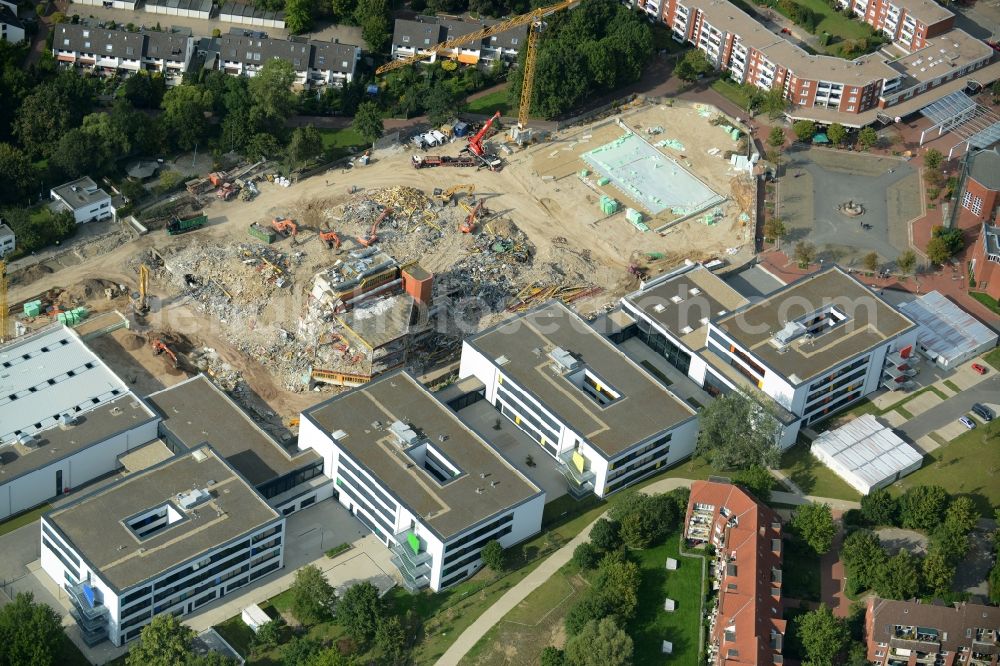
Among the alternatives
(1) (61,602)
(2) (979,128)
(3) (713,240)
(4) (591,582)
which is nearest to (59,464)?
(1) (61,602)

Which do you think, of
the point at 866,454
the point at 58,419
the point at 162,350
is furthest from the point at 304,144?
the point at 866,454

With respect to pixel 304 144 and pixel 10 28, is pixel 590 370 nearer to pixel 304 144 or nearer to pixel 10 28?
pixel 304 144

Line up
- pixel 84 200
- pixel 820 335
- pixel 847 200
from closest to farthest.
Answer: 1. pixel 820 335
2. pixel 84 200
3. pixel 847 200

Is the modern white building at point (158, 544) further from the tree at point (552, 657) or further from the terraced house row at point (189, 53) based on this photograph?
the terraced house row at point (189, 53)

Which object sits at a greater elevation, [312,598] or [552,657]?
[312,598]

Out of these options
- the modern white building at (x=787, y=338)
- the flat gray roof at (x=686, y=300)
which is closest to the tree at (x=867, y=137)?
the modern white building at (x=787, y=338)

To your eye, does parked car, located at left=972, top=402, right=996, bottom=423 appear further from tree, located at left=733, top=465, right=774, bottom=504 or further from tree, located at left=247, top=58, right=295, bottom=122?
tree, located at left=247, top=58, right=295, bottom=122
